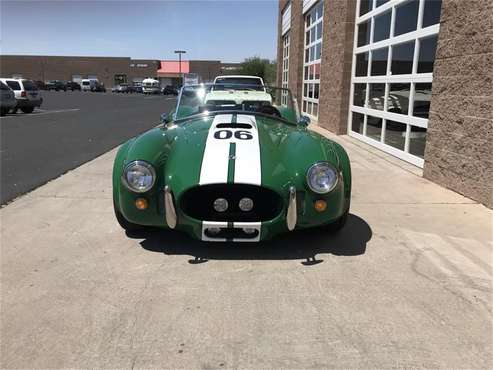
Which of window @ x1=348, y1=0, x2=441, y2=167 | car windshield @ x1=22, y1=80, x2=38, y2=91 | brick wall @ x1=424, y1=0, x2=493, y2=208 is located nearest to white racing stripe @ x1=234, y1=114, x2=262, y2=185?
brick wall @ x1=424, y1=0, x2=493, y2=208

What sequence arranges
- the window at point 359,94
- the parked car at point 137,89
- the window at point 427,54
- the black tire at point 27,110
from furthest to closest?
the parked car at point 137,89 → the black tire at point 27,110 → the window at point 359,94 → the window at point 427,54

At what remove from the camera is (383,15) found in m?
8.88

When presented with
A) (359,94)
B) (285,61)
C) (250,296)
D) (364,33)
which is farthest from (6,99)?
(250,296)

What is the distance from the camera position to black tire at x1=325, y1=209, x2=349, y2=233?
3.82 meters

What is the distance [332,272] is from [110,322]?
1.59m

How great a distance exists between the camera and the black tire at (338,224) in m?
3.82

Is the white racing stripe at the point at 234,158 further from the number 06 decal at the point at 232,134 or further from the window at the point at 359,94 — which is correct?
the window at the point at 359,94

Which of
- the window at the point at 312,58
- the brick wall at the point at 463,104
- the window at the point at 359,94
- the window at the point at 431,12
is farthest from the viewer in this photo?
the window at the point at 312,58

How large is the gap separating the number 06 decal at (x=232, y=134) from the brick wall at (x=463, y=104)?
2761 mm

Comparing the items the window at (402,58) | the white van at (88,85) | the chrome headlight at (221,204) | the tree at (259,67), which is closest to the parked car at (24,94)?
the window at (402,58)

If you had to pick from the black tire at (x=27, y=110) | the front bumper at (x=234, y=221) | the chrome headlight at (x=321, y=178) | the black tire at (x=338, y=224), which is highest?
the chrome headlight at (x=321, y=178)

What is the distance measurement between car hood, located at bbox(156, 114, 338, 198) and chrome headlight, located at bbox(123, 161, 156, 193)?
0.42ft

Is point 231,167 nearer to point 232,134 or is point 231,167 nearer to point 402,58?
point 232,134

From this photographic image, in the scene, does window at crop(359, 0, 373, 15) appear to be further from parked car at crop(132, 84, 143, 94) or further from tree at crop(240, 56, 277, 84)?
parked car at crop(132, 84, 143, 94)
